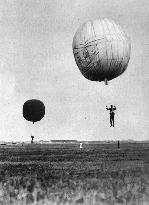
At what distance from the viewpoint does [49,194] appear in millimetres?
20297

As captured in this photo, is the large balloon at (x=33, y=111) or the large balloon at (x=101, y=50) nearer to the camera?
the large balloon at (x=101, y=50)

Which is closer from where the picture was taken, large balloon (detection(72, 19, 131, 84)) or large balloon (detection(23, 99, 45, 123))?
large balloon (detection(72, 19, 131, 84))

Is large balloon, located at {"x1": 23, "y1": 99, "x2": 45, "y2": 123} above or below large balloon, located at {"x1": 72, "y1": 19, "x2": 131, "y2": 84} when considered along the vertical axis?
above

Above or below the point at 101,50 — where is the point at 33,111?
above

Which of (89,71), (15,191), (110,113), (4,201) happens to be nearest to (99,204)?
(4,201)

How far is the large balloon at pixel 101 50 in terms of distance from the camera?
34.8m

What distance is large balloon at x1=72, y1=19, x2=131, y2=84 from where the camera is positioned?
114ft

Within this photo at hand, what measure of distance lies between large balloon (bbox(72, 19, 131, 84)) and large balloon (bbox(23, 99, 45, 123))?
68.1 m

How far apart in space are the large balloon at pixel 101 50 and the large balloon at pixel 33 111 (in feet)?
224

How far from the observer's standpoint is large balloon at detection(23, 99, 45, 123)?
104 m

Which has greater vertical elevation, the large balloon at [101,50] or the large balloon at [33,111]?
the large balloon at [33,111]

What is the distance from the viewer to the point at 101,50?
3488 cm

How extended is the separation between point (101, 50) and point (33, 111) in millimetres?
70941

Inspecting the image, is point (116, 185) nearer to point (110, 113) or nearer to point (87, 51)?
point (110, 113)
